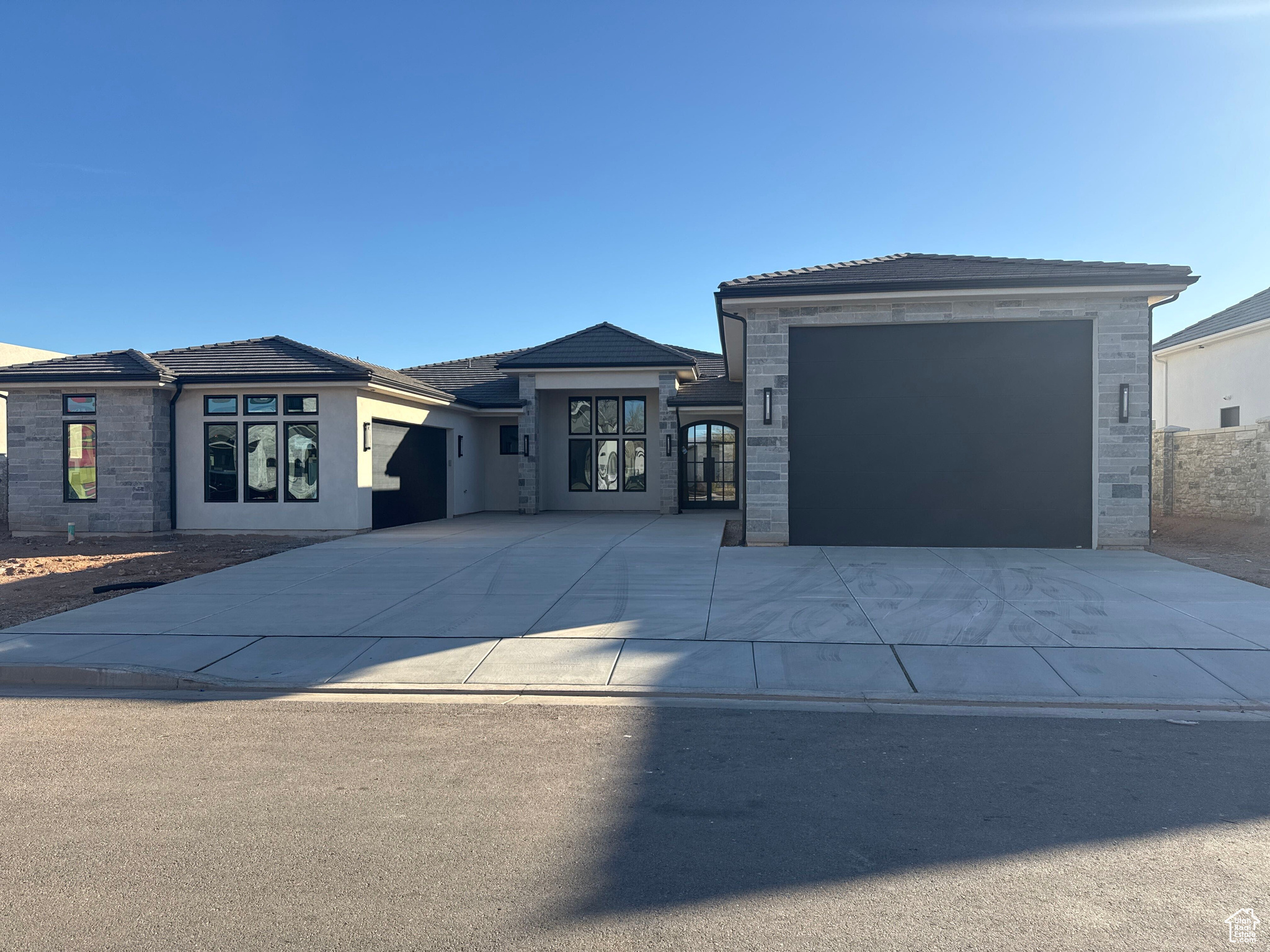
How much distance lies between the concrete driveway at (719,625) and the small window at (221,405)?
18.4ft

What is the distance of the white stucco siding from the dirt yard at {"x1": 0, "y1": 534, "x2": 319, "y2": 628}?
22750mm

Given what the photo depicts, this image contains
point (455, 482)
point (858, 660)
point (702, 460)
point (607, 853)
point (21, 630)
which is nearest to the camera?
point (607, 853)

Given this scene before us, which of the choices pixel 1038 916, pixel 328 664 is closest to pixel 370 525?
pixel 328 664

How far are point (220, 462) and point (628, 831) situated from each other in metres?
15.7

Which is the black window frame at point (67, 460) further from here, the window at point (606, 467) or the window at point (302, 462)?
the window at point (606, 467)

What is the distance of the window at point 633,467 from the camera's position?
77.5 feet

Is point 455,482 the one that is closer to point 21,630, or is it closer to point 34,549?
point 34,549

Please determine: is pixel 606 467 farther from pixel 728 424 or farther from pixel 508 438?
pixel 728 424

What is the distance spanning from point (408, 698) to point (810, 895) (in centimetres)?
375

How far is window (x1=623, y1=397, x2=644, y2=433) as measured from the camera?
2355 centimetres

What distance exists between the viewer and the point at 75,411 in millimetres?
16625

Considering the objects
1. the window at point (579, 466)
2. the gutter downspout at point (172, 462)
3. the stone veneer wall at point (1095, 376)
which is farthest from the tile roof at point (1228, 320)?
the gutter downspout at point (172, 462)

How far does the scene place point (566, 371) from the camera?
2211 cm

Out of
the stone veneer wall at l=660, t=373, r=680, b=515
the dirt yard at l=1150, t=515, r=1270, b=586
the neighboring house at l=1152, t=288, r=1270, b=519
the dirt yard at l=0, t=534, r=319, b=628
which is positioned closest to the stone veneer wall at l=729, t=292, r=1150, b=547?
the dirt yard at l=1150, t=515, r=1270, b=586
